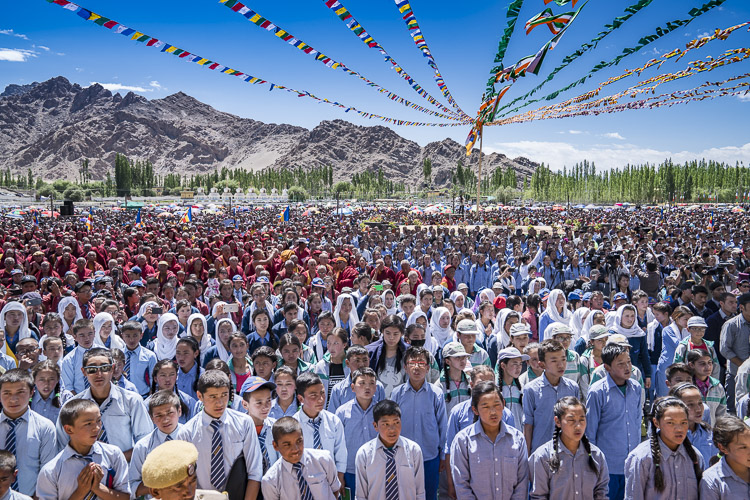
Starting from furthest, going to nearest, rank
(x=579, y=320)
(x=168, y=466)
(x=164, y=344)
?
(x=579, y=320) < (x=164, y=344) < (x=168, y=466)

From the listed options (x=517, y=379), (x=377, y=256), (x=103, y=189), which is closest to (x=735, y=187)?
(x=377, y=256)

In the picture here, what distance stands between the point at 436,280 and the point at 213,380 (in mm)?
5814

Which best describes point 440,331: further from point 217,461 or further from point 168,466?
point 168,466

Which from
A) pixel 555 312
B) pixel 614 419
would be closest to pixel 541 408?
pixel 614 419

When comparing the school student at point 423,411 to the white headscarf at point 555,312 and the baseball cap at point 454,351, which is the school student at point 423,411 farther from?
the white headscarf at point 555,312

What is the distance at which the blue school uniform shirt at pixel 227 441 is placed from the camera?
3137mm

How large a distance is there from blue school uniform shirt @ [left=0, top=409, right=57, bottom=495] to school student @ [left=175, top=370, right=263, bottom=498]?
3.40 ft

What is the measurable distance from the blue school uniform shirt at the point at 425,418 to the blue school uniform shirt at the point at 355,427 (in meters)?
0.29

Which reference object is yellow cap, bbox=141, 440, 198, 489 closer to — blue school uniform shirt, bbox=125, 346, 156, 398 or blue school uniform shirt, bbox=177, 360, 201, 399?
blue school uniform shirt, bbox=177, 360, 201, 399

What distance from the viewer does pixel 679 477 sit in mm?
2961

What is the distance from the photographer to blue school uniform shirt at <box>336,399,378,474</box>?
382cm

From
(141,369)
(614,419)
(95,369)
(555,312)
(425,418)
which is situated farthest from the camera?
(555,312)

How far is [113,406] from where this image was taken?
3.67m

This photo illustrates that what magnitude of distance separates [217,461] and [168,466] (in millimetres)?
1012
